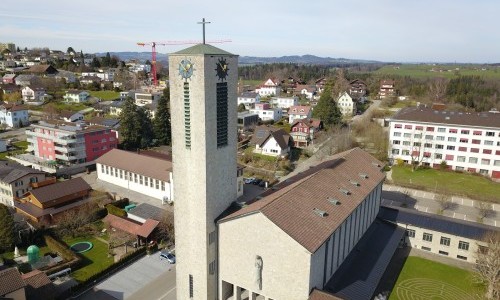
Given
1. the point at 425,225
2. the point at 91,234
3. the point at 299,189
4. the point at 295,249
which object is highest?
the point at 299,189

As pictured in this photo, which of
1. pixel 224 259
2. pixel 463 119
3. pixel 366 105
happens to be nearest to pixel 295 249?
pixel 224 259

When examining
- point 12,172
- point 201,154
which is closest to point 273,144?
point 12,172

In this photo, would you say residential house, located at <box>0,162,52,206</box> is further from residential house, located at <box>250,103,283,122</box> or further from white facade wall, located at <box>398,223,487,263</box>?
residential house, located at <box>250,103,283,122</box>

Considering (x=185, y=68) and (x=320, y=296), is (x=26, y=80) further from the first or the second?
(x=320, y=296)

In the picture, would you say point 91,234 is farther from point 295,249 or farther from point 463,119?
point 463,119

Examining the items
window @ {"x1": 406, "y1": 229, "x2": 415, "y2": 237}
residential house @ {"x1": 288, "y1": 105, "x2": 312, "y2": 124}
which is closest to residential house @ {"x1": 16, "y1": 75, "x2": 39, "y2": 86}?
residential house @ {"x1": 288, "y1": 105, "x2": 312, "y2": 124}

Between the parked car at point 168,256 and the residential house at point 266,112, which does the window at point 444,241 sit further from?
the residential house at point 266,112
